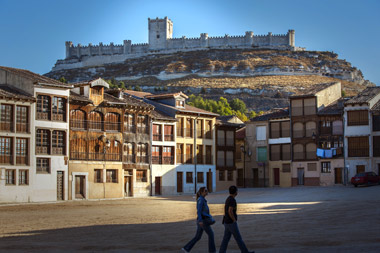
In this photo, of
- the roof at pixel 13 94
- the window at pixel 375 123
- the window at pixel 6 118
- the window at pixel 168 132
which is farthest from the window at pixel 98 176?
the window at pixel 375 123

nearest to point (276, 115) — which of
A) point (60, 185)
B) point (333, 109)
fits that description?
point (333, 109)

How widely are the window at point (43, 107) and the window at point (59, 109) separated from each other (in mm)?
552

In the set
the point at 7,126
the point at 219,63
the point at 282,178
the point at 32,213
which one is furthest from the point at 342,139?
the point at 219,63

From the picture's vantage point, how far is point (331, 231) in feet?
78.5

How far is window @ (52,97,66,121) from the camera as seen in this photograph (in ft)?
174

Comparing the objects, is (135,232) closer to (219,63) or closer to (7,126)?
(7,126)

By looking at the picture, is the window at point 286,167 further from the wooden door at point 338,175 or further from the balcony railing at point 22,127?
the balcony railing at point 22,127

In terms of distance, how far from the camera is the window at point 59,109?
5312 centimetres

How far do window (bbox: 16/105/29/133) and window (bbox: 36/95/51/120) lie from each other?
3.47 feet

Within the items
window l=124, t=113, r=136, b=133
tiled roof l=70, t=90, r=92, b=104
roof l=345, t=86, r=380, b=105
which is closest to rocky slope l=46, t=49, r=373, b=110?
roof l=345, t=86, r=380, b=105

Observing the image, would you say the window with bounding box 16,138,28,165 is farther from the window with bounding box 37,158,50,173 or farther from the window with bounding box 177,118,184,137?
the window with bounding box 177,118,184,137

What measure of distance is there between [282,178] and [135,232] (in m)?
48.7

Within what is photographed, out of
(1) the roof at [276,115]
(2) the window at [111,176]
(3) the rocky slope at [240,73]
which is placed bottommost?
(2) the window at [111,176]

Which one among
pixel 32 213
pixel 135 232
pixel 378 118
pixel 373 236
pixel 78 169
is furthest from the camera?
pixel 378 118
